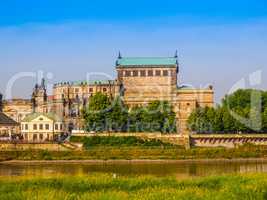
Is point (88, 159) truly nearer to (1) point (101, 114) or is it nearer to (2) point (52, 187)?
(1) point (101, 114)

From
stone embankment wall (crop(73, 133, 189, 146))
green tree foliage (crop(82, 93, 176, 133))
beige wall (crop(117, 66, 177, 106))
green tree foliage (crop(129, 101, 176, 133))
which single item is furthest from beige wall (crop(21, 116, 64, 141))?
beige wall (crop(117, 66, 177, 106))

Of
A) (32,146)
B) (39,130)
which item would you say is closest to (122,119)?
(39,130)

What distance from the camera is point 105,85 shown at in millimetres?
107938

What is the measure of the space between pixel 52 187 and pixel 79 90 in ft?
267

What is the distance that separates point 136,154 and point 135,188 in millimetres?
39374

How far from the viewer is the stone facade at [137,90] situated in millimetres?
104625

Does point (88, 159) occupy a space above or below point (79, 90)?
below

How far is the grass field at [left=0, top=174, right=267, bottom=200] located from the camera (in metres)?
24.7

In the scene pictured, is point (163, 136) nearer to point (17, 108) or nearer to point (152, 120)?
point (152, 120)

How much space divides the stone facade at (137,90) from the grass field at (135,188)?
72.4 meters

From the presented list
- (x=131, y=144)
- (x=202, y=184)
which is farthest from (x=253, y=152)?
(x=202, y=184)

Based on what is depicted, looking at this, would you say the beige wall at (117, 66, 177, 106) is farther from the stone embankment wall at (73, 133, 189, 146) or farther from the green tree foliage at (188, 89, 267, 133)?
the stone embankment wall at (73, 133, 189, 146)

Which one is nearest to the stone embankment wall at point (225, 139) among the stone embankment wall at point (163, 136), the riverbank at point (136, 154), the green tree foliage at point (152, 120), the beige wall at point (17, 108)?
the stone embankment wall at point (163, 136)

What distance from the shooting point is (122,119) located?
273ft
